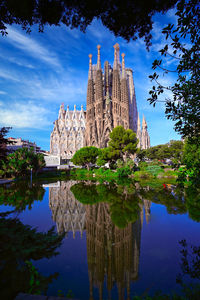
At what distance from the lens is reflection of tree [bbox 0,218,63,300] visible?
237 centimetres

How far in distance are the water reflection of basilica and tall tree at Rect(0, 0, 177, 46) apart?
21.2 ft

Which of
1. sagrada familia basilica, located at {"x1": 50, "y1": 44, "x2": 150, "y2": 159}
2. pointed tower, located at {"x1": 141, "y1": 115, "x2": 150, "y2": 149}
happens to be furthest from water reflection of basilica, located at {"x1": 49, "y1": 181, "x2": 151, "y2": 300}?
pointed tower, located at {"x1": 141, "y1": 115, "x2": 150, "y2": 149}

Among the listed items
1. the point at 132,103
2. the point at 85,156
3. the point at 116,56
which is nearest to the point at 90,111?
the point at 132,103

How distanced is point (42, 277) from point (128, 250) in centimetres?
258

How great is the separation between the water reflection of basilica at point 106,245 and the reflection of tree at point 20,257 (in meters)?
1.12

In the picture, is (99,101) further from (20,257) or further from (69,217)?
(20,257)

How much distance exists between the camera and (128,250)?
4.77 m

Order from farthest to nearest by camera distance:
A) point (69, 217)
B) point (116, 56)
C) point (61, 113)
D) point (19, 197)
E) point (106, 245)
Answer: point (61, 113)
point (116, 56)
point (19, 197)
point (69, 217)
point (106, 245)

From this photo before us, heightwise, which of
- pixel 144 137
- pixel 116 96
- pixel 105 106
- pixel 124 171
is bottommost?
pixel 124 171

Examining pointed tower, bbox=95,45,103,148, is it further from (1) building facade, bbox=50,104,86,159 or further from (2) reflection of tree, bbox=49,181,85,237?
(2) reflection of tree, bbox=49,181,85,237

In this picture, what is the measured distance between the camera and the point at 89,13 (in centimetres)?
434

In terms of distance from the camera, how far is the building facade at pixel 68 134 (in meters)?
70.6

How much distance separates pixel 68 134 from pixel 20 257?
7144 centimetres

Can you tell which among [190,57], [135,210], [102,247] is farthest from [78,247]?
[190,57]
